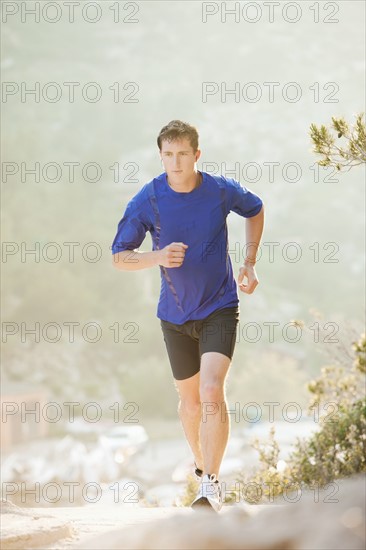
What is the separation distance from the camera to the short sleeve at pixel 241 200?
3701mm

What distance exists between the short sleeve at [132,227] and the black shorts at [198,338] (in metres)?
0.35

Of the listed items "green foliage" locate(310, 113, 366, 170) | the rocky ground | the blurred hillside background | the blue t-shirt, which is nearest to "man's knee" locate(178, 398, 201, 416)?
the blue t-shirt

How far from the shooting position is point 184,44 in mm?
77125

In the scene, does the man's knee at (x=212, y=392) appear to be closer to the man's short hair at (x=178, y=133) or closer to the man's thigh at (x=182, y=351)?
the man's thigh at (x=182, y=351)

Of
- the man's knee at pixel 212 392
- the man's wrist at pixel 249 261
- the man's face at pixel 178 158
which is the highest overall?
the man's face at pixel 178 158

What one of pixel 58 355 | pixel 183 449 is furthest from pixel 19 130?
pixel 183 449

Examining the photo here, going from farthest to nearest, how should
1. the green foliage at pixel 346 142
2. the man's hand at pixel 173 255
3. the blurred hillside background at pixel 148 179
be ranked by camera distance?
the blurred hillside background at pixel 148 179 < the green foliage at pixel 346 142 < the man's hand at pixel 173 255

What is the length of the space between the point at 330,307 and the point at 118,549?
52.8 metres

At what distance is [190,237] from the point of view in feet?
11.7

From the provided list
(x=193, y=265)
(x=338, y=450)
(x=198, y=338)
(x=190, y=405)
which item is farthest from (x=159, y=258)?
(x=338, y=450)

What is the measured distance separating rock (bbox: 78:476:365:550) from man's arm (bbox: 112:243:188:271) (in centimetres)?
176

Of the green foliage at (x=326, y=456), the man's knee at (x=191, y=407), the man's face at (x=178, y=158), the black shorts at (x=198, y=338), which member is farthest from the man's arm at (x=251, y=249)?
the green foliage at (x=326, y=456)

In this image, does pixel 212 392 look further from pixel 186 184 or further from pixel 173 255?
pixel 186 184

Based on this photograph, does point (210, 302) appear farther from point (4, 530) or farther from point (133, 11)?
point (133, 11)
